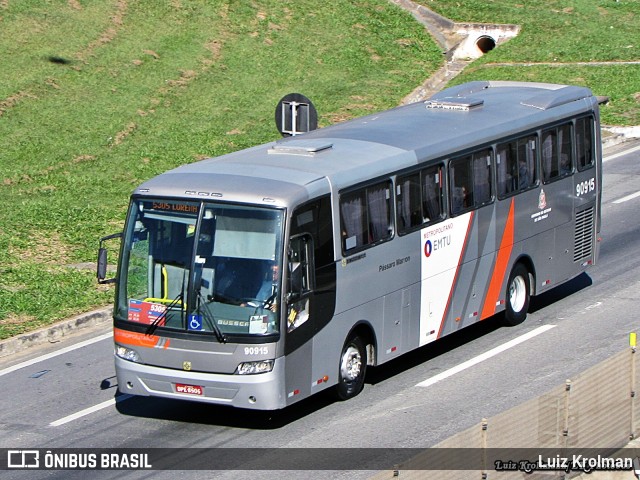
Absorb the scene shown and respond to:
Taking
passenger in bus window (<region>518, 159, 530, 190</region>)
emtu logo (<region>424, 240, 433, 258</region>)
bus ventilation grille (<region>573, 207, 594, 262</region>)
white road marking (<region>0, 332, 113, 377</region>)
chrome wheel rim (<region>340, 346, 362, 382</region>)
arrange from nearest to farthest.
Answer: chrome wheel rim (<region>340, 346, 362, 382</region>)
emtu logo (<region>424, 240, 433, 258</region>)
white road marking (<region>0, 332, 113, 377</region>)
passenger in bus window (<region>518, 159, 530, 190</region>)
bus ventilation grille (<region>573, 207, 594, 262</region>)

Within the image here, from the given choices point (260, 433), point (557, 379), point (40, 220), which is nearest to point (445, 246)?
point (557, 379)

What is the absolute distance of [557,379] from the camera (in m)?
15.6

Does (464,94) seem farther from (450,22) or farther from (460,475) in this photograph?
(450,22)

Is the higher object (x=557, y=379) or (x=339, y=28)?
(x=339, y=28)

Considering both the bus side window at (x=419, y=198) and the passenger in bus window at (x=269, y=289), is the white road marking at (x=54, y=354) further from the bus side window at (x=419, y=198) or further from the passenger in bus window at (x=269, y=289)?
the bus side window at (x=419, y=198)

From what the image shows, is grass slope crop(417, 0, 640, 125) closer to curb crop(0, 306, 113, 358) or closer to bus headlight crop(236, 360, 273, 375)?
curb crop(0, 306, 113, 358)

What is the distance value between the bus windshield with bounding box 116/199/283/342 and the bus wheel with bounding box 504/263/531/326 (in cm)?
557

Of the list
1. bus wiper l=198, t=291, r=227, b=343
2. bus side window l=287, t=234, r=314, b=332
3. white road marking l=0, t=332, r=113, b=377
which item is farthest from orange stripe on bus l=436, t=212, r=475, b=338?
white road marking l=0, t=332, r=113, b=377

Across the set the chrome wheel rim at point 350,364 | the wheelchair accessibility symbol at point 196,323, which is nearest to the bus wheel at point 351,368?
the chrome wheel rim at point 350,364

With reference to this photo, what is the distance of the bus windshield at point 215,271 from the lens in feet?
44.0

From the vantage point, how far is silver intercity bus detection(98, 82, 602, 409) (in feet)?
44.3

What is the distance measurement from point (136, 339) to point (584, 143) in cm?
868

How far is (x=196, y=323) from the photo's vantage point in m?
13.5

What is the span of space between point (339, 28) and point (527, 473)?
28.2 metres
